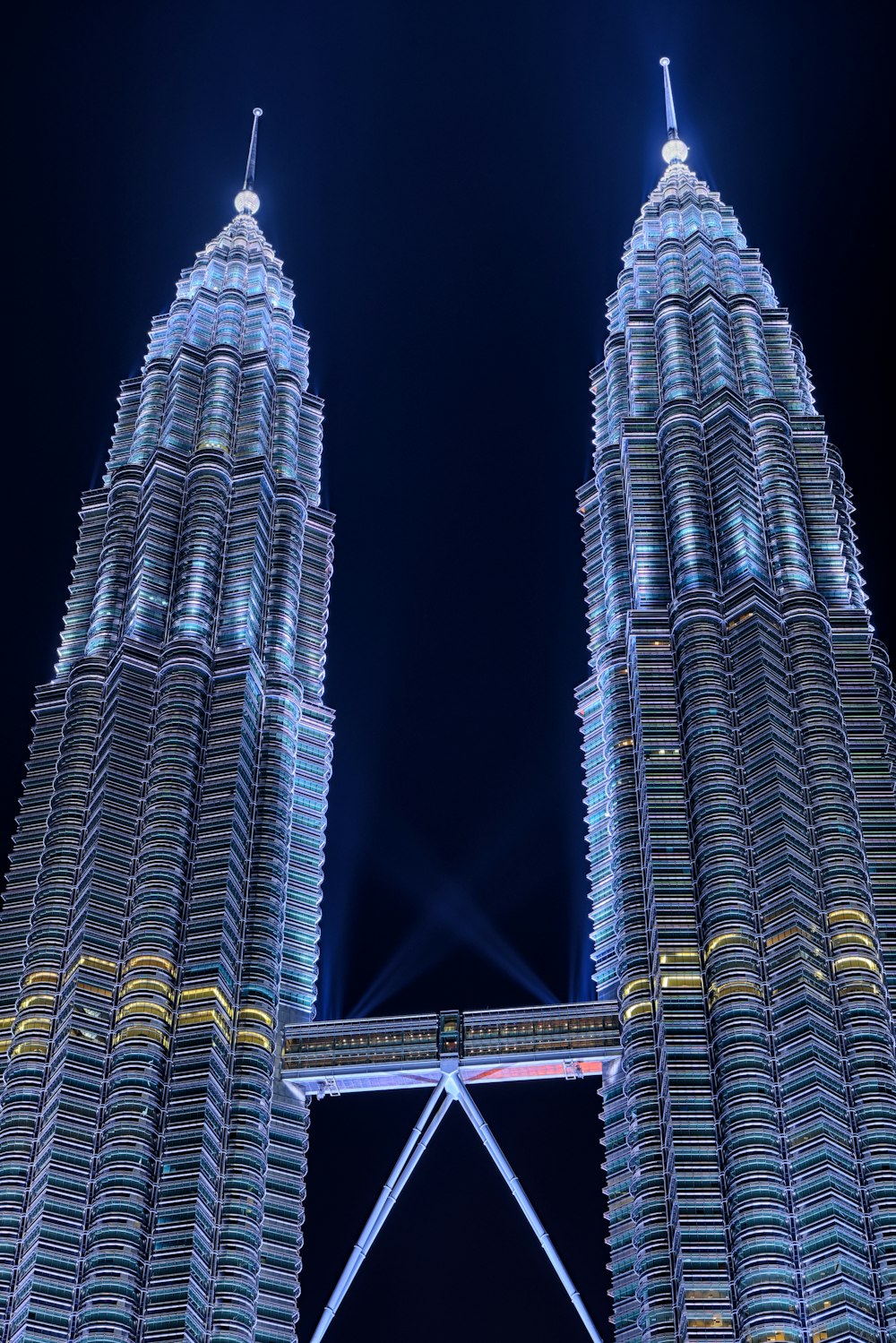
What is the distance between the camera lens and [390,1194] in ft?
448

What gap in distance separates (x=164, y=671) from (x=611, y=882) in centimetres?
3443

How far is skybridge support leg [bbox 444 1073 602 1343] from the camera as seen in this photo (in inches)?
5094

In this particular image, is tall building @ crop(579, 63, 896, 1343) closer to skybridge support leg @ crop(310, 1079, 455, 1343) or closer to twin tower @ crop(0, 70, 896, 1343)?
twin tower @ crop(0, 70, 896, 1343)

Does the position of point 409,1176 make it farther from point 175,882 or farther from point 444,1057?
point 175,882

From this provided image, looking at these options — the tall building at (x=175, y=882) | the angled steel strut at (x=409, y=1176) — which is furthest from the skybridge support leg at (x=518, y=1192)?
the tall building at (x=175, y=882)

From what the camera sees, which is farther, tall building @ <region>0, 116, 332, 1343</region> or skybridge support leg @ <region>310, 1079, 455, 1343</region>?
skybridge support leg @ <region>310, 1079, 455, 1343</region>

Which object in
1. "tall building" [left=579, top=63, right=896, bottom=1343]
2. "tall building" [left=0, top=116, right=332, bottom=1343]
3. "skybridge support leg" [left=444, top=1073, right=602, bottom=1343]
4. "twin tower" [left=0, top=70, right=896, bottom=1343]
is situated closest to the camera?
"tall building" [left=579, top=63, right=896, bottom=1343]

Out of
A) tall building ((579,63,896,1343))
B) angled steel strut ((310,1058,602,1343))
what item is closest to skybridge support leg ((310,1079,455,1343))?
angled steel strut ((310,1058,602,1343))

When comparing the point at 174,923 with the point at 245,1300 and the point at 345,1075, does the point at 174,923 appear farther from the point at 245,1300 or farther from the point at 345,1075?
the point at 245,1300

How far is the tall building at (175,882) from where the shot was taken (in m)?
118

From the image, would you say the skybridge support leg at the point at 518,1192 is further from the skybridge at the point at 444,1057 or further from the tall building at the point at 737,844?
the tall building at the point at 737,844

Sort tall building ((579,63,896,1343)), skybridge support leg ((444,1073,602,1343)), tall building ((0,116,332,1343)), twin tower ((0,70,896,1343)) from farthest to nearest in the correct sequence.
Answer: skybridge support leg ((444,1073,602,1343)) < tall building ((0,116,332,1343)) < twin tower ((0,70,896,1343)) < tall building ((579,63,896,1343))

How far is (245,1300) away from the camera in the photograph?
119 metres

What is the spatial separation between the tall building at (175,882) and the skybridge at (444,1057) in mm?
3241
